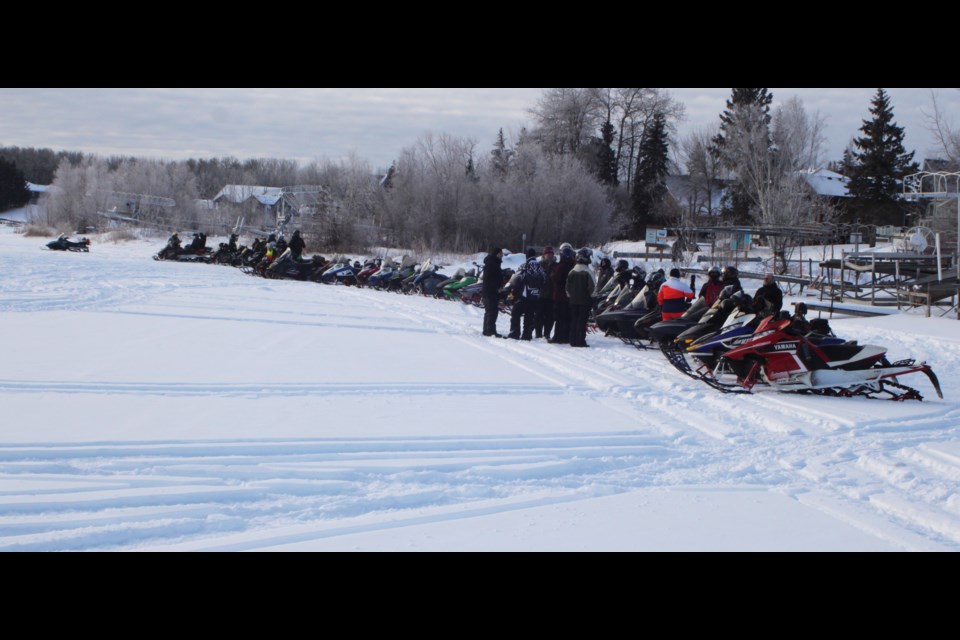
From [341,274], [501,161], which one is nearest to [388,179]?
[501,161]

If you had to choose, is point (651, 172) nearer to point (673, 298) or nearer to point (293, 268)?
point (293, 268)

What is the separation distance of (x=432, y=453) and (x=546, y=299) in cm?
763

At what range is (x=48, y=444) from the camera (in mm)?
5465

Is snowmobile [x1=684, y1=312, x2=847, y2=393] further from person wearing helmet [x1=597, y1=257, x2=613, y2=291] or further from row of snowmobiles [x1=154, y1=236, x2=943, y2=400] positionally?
person wearing helmet [x1=597, y1=257, x2=613, y2=291]

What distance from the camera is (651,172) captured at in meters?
51.3

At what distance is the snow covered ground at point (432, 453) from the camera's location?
4.14 metres

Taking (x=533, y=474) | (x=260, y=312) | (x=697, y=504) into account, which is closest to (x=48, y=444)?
(x=533, y=474)

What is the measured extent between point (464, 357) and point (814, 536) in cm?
684

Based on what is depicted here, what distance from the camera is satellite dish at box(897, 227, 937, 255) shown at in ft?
76.6

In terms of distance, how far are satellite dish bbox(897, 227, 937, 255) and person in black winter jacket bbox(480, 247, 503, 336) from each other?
15.9m

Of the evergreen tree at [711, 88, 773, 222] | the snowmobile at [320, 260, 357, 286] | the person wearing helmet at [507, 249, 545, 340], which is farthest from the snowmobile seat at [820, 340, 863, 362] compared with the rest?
the evergreen tree at [711, 88, 773, 222]

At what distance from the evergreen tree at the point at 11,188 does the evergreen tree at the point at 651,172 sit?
53021 mm

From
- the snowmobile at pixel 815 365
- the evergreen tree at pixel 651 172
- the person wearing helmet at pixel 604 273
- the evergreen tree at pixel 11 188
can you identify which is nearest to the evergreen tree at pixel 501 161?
the evergreen tree at pixel 651 172

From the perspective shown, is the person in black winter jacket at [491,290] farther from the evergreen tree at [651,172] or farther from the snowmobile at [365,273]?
the evergreen tree at [651,172]
